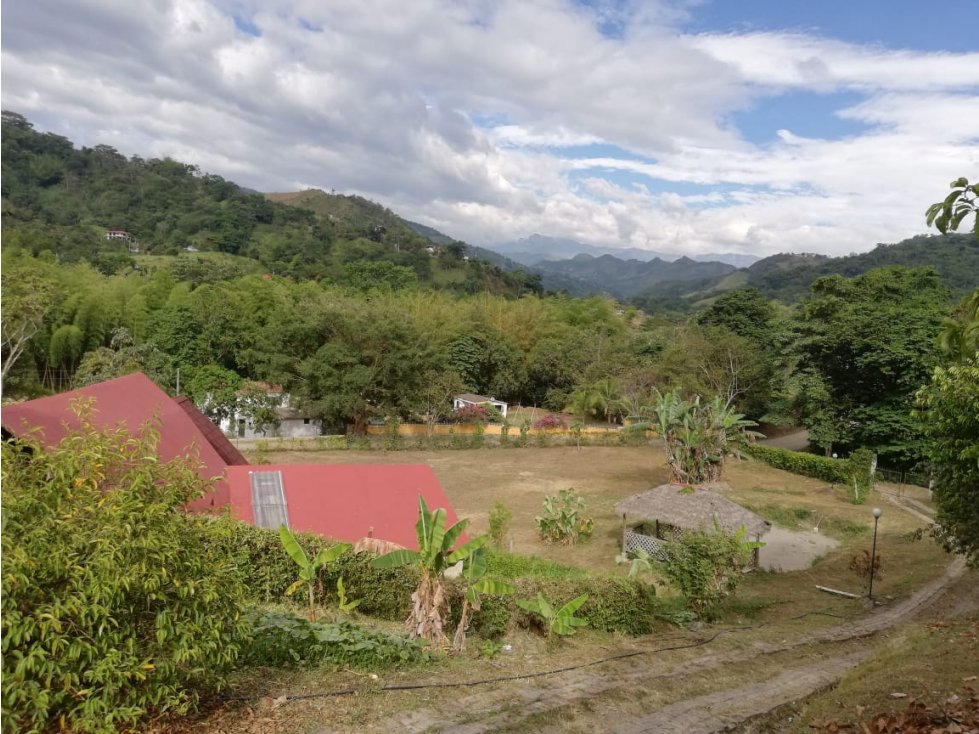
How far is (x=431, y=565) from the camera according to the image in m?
7.58

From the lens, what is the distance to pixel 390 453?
→ 2862 centimetres

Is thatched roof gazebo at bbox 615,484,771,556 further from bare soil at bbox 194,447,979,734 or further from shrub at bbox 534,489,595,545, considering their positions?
shrub at bbox 534,489,595,545

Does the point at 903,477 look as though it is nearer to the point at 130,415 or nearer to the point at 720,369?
the point at 720,369

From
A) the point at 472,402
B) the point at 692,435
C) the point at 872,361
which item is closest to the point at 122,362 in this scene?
the point at 472,402

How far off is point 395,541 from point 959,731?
309 inches

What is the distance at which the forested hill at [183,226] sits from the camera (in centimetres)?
7294

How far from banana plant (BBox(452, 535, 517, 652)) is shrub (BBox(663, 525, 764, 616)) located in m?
3.79

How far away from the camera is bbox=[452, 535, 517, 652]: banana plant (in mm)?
7453

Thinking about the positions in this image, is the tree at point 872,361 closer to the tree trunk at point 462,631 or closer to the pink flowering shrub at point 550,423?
the pink flowering shrub at point 550,423

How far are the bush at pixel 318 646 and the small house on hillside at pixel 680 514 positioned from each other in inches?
313

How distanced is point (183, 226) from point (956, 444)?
10355 centimetres

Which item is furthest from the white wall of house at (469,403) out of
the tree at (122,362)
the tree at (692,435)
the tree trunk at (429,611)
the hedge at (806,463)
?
the tree trunk at (429,611)

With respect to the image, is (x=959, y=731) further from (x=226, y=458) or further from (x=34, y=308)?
(x=34, y=308)

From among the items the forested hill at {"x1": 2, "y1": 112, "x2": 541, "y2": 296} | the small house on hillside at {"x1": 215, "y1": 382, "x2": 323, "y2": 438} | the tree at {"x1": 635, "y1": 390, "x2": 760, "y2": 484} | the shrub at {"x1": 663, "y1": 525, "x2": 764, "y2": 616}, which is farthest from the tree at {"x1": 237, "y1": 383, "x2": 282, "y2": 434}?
the forested hill at {"x1": 2, "y1": 112, "x2": 541, "y2": 296}
